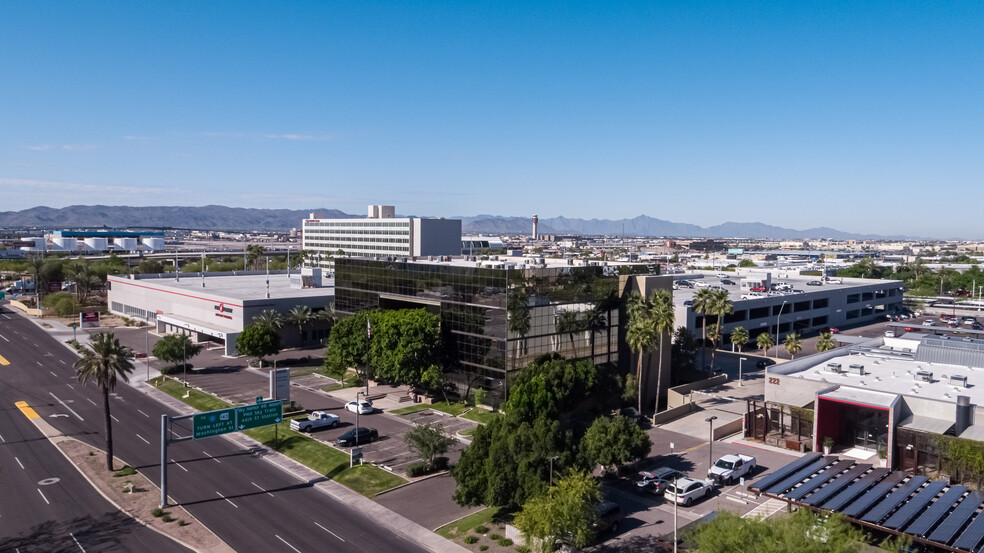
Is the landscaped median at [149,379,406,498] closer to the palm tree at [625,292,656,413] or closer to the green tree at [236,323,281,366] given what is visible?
the green tree at [236,323,281,366]

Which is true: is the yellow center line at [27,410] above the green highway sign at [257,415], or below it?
below

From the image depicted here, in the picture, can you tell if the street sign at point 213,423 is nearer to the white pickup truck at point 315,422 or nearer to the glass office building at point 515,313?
the white pickup truck at point 315,422

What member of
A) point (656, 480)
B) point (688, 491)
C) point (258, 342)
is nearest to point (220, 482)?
point (656, 480)

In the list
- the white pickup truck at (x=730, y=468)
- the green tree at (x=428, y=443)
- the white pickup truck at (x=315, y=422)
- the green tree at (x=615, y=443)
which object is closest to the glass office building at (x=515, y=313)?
the white pickup truck at (x=315, y=422)

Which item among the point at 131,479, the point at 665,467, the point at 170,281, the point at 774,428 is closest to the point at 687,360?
the point at 774,428

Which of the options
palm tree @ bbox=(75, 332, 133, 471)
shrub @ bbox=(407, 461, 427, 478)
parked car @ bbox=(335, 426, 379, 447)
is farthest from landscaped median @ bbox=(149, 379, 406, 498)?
palm tree @ bbox=(75, 332, 133, 471)

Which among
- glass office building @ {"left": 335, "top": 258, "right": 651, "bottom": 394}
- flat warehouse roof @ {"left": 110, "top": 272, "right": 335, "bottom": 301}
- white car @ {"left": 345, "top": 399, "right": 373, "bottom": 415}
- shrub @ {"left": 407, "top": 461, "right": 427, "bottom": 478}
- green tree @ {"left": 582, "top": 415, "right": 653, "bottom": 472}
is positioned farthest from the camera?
flat warehouse roof @ {"left": 110, "top": 272, "right": 335, "bottom": 301}
